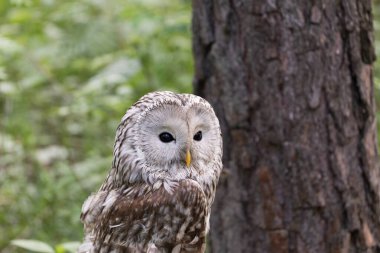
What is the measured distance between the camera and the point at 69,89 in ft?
20.1

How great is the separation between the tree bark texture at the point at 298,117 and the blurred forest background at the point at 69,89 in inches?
54.5

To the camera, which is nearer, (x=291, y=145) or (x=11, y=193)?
(x=291, y=145)

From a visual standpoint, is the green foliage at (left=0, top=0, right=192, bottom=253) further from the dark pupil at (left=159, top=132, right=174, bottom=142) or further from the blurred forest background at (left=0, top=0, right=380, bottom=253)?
the dark pupil at (left=159, top=132, right=174, bottom=142)

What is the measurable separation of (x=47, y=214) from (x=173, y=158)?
2112 mm

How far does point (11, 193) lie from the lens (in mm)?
4824

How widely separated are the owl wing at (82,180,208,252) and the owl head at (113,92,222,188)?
8 centimetres

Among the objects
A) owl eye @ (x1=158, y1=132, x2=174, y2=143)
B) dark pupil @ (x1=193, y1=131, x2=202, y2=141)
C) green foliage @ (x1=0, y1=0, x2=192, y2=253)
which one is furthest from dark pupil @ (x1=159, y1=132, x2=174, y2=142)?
green foliage @ (x1=0, y1=0, x2=192, y2=253)

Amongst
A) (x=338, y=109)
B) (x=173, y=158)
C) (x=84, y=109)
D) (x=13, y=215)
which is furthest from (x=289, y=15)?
(x=13, y=215)

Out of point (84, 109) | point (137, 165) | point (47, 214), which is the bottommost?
point (47, 214)

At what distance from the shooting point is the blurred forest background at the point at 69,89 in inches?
187

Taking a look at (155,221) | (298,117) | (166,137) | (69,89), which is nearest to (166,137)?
(166,137)

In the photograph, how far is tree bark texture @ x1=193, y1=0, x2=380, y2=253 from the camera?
3402 millimetres

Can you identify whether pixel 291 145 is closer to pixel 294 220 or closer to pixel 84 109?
pixel 294 220

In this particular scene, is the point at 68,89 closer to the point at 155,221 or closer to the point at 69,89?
the point at 69,89
